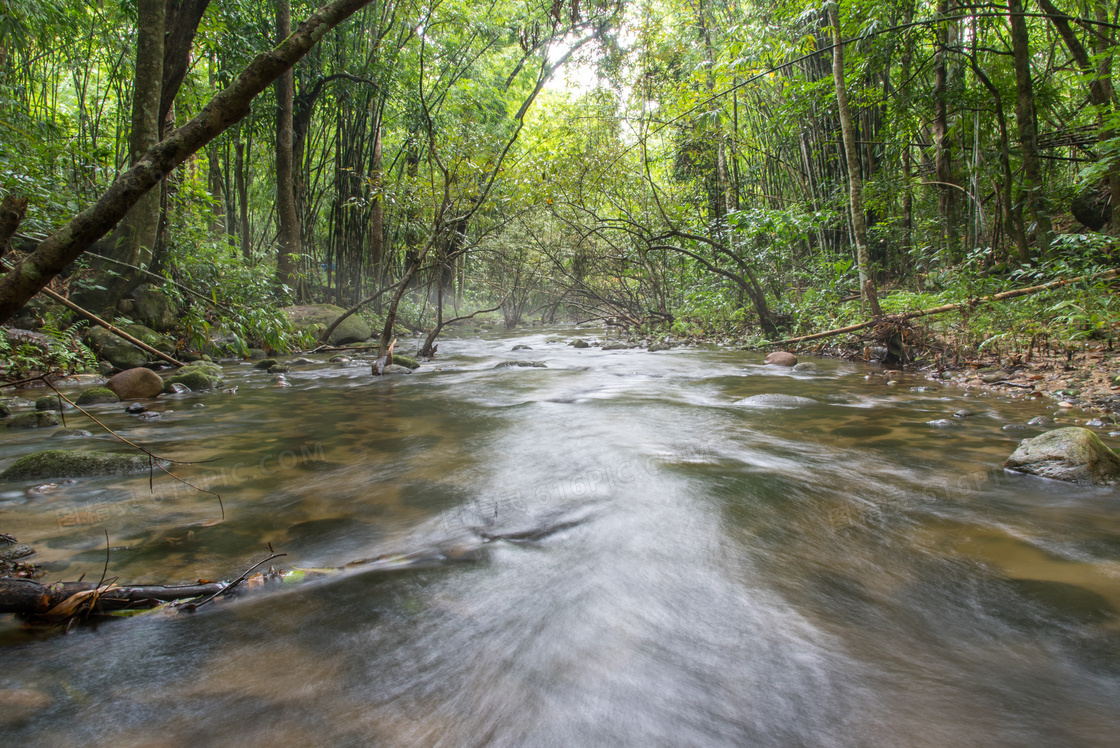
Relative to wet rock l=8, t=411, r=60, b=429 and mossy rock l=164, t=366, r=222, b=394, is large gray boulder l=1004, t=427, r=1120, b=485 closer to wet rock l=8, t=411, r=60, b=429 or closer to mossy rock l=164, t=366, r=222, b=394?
wet rock l=8, t=411, r=60, b=429

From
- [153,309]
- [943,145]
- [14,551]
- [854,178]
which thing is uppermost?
[943,145]

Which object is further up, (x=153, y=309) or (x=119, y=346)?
(x=153, y=309)

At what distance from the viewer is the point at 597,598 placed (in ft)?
5.89

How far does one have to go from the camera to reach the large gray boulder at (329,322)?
32.7 feet

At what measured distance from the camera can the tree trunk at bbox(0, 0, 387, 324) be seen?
56.8 inches

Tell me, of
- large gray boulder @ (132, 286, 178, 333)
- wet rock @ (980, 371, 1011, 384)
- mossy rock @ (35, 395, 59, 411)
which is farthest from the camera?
large gray boulder @ (132, 286, 178, 333)

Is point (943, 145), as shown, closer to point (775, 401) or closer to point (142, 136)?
point (775, 401)

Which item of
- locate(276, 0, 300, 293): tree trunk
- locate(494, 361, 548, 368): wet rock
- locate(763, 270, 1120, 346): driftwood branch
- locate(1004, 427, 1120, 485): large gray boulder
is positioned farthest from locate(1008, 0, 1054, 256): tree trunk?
locate(276, 0, 300, 293): tree trunk

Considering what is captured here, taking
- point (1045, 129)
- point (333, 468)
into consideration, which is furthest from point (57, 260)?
point (1045, 129)

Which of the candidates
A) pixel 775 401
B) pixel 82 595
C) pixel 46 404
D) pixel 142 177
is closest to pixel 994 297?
pixel 775 401

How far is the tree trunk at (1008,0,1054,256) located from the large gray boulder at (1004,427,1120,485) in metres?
3.88

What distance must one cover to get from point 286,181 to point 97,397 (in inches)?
270

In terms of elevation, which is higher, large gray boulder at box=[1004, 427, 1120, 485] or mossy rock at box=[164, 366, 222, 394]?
mossy rock at box=[164, 366, 222, 394]

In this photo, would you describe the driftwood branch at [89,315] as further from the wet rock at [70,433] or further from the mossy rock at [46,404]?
the mossy rock at [46,404]
